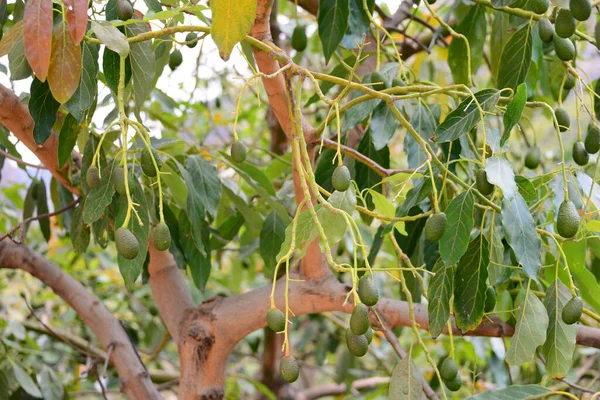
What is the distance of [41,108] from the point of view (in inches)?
36.1

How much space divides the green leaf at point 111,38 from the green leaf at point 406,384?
0.50 meters

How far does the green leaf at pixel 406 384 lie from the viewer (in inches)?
35.7

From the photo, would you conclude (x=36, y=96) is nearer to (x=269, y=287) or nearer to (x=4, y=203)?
(x=269, y=287)

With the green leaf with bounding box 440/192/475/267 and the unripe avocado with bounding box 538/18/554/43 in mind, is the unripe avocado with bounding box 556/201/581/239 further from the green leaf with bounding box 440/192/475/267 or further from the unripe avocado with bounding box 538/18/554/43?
the unripe avocado with bounding box 538/18/554/43

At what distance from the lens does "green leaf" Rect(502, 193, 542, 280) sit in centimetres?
81

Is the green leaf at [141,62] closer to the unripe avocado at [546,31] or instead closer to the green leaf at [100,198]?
the green leaf at [100,198]

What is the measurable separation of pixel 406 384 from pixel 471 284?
0.15 meters

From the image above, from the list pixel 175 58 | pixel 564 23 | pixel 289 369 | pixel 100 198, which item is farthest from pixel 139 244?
pixel 564 23

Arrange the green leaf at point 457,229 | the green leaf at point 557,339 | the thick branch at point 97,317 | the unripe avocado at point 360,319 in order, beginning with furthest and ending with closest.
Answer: the thick branch at point 97,317
the green leaf at point 557,339
the green leaf at point 457,229
the unripe avocado at point 360,319

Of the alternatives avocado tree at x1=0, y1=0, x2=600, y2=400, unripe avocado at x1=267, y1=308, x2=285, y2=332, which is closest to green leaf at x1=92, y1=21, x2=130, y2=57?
avocado tree at x1=0, y1=0, x2=600, y2=400

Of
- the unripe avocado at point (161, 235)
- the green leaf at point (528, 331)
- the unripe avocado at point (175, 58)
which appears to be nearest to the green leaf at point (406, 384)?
the green leaf at point (528, 331)

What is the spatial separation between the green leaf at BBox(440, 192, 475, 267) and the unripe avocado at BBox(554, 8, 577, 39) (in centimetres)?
28

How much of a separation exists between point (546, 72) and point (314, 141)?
0.58 metres

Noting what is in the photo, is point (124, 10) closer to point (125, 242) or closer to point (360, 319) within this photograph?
point (125, 242)
